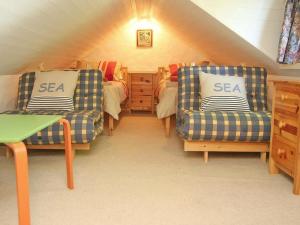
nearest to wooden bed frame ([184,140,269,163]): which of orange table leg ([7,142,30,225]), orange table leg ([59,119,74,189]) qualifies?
orange table leg ([59,119,74,189])

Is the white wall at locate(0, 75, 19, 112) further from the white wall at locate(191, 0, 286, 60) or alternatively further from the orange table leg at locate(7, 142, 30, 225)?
the orange table leg at locate(7, 142, 30, 225)

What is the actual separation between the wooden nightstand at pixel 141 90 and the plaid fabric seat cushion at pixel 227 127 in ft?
7.66

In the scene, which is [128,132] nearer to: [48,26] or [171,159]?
[171,159]

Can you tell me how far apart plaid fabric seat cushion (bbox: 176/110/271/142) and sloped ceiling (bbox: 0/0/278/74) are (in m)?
0.70

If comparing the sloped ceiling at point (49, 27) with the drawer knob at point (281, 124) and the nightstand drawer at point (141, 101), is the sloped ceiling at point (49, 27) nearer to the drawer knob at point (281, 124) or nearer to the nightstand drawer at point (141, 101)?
the nightstand drawer at point (141, 101)

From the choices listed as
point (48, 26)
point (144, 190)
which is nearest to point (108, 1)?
point (48, 26)

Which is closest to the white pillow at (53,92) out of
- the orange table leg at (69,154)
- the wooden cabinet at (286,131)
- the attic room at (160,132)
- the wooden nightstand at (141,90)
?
the attic room at (160,132)

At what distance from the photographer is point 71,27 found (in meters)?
2.95

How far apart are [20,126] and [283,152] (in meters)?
1.58

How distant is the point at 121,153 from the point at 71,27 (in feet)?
4.78

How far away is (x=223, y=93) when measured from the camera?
2.36 m

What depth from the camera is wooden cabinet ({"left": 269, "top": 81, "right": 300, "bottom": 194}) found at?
168 cm

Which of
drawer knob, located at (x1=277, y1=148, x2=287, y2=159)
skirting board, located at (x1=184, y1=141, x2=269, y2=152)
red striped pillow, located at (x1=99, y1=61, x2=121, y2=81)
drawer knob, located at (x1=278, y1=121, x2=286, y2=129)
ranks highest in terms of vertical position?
red striped pillow, located at (x1=99, y1=61, x2=121, y2=81)

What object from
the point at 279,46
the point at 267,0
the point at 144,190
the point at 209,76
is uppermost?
the point at 267,0
